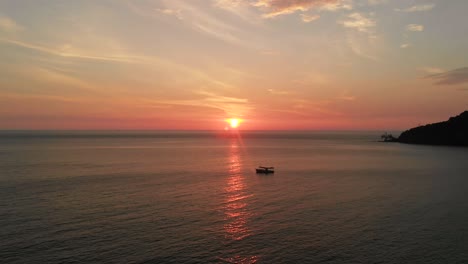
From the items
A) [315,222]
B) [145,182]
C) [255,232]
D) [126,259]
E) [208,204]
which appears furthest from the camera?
[145,182]

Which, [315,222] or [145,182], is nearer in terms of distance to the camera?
[315,222]

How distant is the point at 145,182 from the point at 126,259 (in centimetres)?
4603

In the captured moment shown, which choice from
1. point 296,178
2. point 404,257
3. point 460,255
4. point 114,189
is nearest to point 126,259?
point 404,257

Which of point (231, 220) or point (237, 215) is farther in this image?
point (237, 215)

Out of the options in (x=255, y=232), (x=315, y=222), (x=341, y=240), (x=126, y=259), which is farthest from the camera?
(x=315, y=222)

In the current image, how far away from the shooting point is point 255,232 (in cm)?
4066

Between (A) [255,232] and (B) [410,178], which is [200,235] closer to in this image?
(A) [255,232]

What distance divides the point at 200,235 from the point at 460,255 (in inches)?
1044

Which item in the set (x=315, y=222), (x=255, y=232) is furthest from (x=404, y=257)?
(x=255, y=232)

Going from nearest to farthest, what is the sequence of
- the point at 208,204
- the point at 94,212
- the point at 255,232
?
the point at 255,232 → the point at 94,212 → the point at 208,204

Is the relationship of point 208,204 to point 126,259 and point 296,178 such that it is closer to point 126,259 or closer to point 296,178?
point 126,259

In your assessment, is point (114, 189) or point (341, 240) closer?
point (341, 240)

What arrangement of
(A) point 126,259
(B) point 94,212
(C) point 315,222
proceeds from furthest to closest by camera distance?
(B) point 94,212, (C) point 315,222, (A) point 126,259

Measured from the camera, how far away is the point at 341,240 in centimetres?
3791
